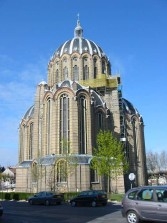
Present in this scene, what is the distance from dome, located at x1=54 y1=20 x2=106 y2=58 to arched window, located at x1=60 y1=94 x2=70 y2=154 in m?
18.3

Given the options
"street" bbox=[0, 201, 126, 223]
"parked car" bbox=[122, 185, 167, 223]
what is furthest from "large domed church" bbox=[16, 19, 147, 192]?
"parked car" bbox=[122, 185, 167, 223]

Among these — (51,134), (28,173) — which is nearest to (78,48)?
(51,134)

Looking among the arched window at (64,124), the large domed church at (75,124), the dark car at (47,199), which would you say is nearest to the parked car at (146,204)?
the dark car at (47,199)

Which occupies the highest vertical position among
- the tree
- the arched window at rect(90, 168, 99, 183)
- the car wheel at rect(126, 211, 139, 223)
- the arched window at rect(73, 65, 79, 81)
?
the arched window at rect(73, 65, 79, 81)

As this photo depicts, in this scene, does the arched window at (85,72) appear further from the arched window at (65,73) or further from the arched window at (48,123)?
the arched window at (48,123)

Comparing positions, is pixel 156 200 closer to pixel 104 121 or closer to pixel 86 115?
pixel 86 115

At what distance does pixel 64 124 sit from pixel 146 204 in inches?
1525

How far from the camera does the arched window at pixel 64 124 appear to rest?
50156mm

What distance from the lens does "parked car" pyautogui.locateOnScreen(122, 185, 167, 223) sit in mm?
14445

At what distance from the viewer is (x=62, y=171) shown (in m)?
48.1

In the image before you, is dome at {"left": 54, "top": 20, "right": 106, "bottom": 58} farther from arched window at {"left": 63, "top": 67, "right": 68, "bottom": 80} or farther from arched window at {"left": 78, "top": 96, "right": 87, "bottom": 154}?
arched window at {"left": 78, "top": 96, "right": 87, "bottom": 154}

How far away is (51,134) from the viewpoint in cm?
5250

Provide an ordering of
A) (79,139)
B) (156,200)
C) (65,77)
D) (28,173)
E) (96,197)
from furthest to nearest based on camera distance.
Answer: (65,77), (28,173), (79,139), (96,197), (156,200)

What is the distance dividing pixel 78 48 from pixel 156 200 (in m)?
58.0
